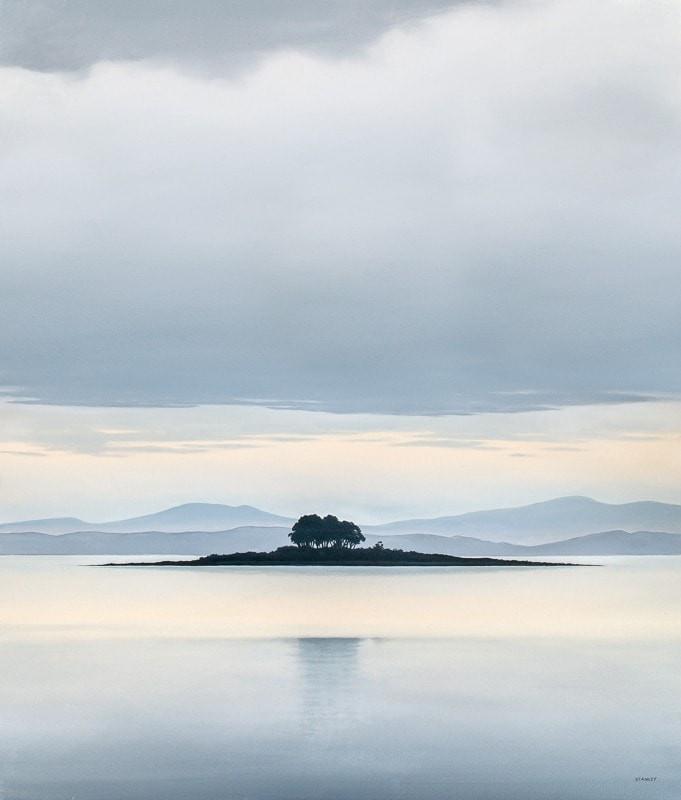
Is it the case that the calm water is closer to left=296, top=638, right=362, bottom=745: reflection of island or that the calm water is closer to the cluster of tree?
left=296, top=638, right=362, bottom=745: reflection of island

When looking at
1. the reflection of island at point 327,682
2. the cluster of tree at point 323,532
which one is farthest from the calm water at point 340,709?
the cluster of tree at point 323,532

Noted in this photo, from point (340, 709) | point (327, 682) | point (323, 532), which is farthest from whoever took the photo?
point (323, 532)

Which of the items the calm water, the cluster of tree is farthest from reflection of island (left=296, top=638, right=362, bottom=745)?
the cluster of tree

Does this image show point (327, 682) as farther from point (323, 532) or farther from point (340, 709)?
point (323, 532)

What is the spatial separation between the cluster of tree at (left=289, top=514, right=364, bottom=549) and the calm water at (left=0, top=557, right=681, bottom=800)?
64.0 metres

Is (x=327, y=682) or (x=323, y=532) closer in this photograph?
(x=327, y=682)

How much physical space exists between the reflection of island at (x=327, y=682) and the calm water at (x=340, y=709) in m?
0.06

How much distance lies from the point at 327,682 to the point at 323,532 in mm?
80779

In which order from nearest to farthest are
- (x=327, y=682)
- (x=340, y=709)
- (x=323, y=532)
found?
(x=340, y=709)
(x=327, y=682)
(x=323, y=532)

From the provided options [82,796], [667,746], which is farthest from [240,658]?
[82,796]

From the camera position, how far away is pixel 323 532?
10225cm

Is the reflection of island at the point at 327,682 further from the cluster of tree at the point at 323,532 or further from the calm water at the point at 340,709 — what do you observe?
the cluster of tree at the point at 323,532

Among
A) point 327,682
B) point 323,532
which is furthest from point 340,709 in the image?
point 323,532

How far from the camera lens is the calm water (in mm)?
13859
